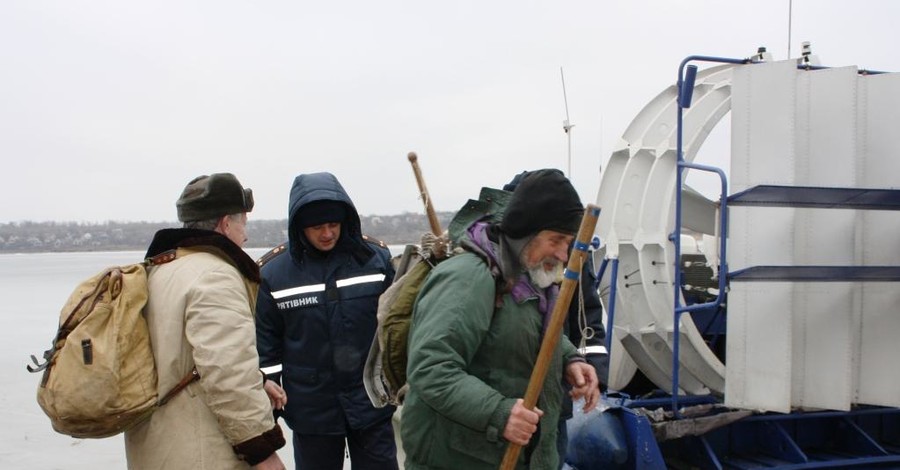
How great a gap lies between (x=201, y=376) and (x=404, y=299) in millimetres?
669

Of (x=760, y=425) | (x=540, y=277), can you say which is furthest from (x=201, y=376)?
(x=760, y=425)

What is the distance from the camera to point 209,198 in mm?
2650

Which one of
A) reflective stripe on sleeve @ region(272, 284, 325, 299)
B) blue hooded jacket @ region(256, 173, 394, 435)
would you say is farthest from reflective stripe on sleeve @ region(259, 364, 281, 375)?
reflective stripe on sleeve @ region(272, 284, 325, 299)

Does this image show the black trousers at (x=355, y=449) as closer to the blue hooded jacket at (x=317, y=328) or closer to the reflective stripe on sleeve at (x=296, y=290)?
the blue hooded jacket at (x=317, y=328)

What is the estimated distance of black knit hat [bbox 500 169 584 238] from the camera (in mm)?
2186

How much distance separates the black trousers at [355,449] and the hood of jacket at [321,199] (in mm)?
781

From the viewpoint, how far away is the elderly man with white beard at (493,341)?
198cm

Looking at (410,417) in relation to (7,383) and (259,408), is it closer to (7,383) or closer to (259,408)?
(259,408)

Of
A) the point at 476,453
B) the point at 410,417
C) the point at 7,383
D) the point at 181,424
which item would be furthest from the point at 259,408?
the point at 7,383

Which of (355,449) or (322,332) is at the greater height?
(322,332)

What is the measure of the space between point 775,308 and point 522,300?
2060 millimetres

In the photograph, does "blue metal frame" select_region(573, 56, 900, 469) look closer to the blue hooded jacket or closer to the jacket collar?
the blue hooded jacket

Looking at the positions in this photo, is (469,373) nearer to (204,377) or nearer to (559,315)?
(559,315)

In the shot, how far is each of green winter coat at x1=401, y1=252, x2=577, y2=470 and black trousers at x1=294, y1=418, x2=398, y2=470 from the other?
112cm
